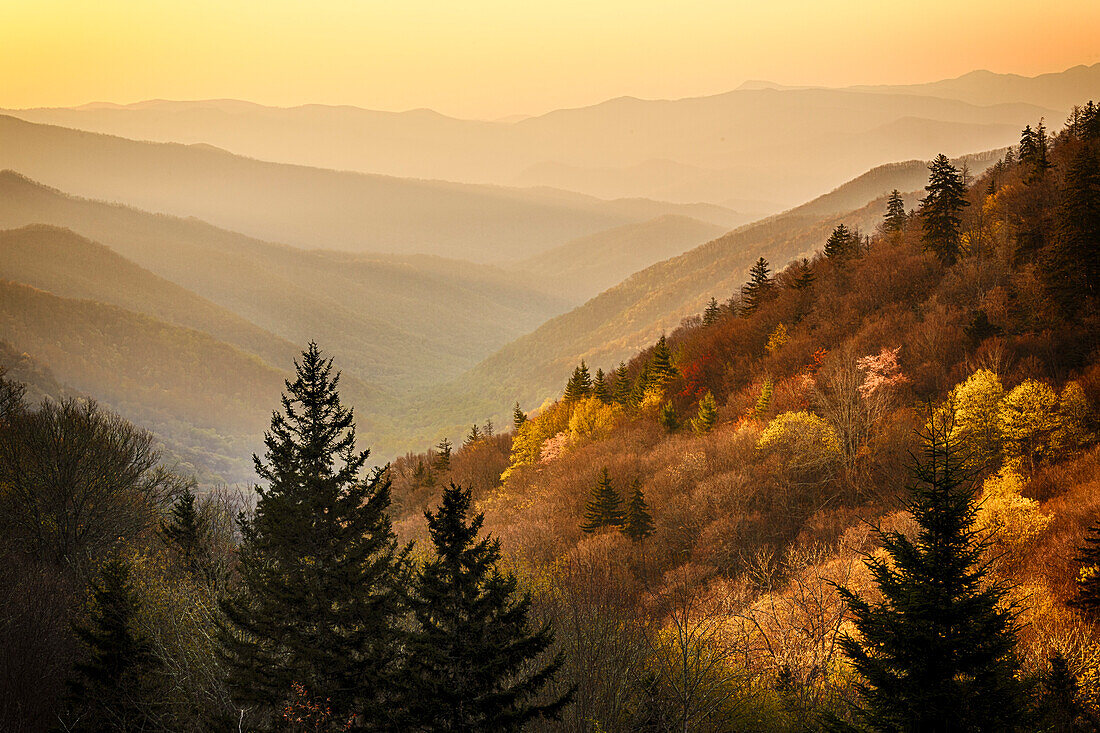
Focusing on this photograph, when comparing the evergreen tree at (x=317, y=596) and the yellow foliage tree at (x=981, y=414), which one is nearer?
the evergreen tree at (x=317, y=596)

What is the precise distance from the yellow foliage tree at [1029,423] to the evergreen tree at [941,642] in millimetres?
24675

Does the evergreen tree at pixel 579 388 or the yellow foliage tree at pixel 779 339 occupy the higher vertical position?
the yellow foliage tree at pixel 779 339

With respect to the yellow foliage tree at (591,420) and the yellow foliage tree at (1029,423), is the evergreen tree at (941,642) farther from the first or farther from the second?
the yellow foliage tree at (591,420)

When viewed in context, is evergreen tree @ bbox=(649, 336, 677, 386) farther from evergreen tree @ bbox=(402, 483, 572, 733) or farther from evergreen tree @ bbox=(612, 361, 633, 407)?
evergreen tree @ bbox=(402, 483, 572, 733)

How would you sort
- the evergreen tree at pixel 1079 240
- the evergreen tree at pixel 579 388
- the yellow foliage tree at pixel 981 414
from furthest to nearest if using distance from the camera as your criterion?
the evergreen tree at pixel 579 388 < the evergreen tree at pixel 1079 240 < the yellow foliage tree at pixel 981 414

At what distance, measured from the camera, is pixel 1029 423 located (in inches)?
1158

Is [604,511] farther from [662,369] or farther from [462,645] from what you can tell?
[462,645]

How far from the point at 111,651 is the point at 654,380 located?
52.3 meters

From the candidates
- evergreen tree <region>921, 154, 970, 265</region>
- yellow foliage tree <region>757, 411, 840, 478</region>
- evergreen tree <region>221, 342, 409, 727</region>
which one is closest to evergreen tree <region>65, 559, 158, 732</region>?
evergreen tree <region>221, 342, 409, 727</region>

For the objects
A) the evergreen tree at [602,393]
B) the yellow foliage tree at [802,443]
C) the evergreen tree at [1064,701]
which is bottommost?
the evergreen tree at [1064,701]

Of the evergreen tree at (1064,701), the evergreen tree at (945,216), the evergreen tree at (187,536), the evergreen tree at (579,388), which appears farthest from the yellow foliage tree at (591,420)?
the evergreen tree at (1064,701)

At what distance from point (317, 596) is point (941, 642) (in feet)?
41.9

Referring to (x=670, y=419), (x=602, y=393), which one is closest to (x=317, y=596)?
(x=670, y=419)

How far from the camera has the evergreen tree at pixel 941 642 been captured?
8.80 meters
